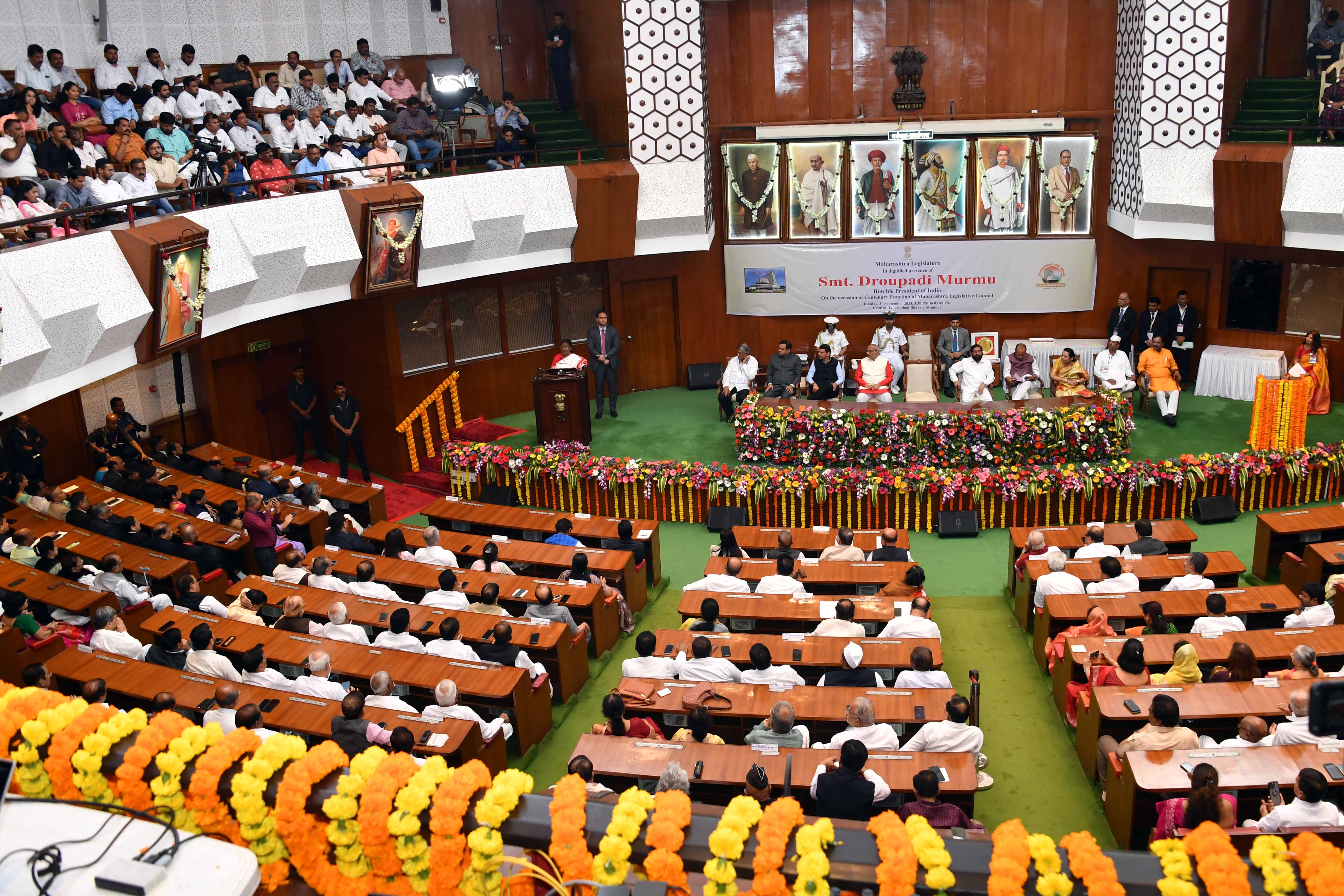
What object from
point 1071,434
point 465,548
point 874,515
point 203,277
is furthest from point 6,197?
point 1071,434

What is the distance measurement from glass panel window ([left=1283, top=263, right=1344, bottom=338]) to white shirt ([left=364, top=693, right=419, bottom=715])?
46.6ft

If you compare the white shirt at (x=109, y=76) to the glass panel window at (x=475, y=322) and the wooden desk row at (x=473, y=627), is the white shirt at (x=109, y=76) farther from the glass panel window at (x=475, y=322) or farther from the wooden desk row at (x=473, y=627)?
the wooden desk row at (x=473, y=627)

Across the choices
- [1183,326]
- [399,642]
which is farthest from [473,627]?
[1183,326]

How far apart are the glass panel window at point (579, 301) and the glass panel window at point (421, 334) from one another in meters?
2.05

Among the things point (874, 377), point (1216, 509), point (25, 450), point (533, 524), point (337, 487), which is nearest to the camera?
point (533, 524)

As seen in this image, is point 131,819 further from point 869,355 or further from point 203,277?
point 869,355

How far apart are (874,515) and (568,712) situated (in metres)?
4.88

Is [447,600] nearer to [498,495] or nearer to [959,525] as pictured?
[498,495]

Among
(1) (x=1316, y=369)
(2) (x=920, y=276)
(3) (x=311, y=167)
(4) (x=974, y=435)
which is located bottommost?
(4) (x=974, y=435)

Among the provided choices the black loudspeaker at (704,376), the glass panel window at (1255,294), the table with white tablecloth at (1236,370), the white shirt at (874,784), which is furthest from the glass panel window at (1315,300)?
the white shirt at (874,784)

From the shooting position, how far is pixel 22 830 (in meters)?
3.90

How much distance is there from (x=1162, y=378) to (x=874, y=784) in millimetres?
10483

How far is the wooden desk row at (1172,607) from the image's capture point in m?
9.21

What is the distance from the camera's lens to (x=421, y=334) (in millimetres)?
16422
